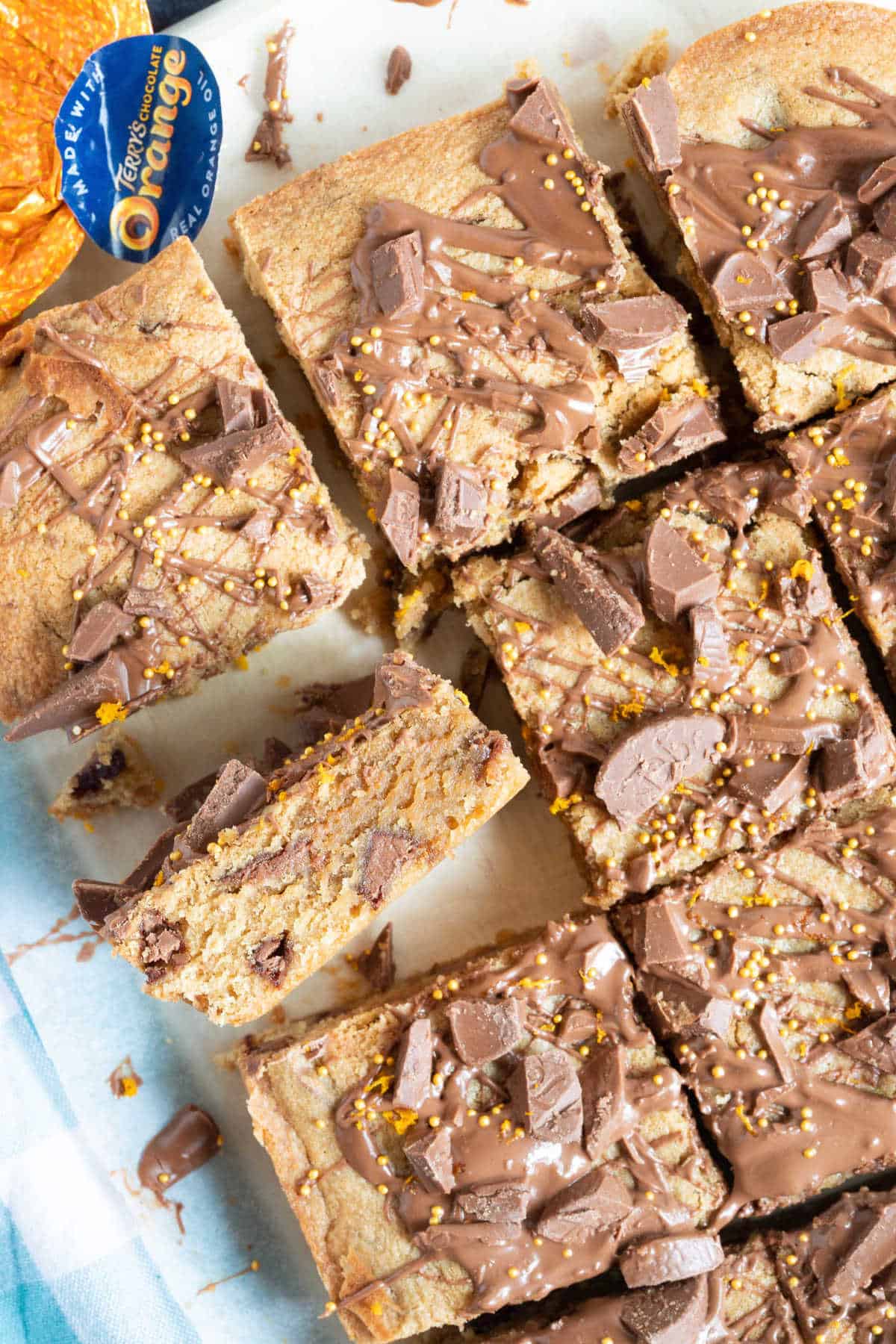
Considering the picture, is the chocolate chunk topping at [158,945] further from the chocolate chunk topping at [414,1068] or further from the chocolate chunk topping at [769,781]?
the chocolate chunk topping at [769,781]

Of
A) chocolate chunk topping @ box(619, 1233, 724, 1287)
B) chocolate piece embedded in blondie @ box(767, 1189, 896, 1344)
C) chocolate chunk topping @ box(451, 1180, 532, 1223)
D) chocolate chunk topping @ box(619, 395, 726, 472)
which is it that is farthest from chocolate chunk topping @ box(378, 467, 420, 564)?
chocolate piece embedded in blondie @ box(767, 1189, 896, 1344)

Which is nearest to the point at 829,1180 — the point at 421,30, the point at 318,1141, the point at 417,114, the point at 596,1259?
the point at 596,1259

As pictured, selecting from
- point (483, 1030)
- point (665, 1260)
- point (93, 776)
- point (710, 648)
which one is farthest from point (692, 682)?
point (93, 776)

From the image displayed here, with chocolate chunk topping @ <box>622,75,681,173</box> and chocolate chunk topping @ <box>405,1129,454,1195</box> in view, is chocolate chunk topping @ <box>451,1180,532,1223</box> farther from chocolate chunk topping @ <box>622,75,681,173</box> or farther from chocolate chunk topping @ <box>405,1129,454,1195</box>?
chocolate chunk topping @ <box>622,75,681,173</box>

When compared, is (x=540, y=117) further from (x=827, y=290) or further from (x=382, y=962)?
(x=382, y=962)

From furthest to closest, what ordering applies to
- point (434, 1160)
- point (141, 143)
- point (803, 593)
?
point (141, 143) → point (803, 593) → point (434, 1160)

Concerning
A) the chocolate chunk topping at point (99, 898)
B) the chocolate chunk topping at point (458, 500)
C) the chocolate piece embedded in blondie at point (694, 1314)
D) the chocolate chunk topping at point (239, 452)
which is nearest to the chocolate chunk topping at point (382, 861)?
the chocolate chunk topping at point (99, 898)

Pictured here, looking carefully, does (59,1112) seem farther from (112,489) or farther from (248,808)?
(112,489)
